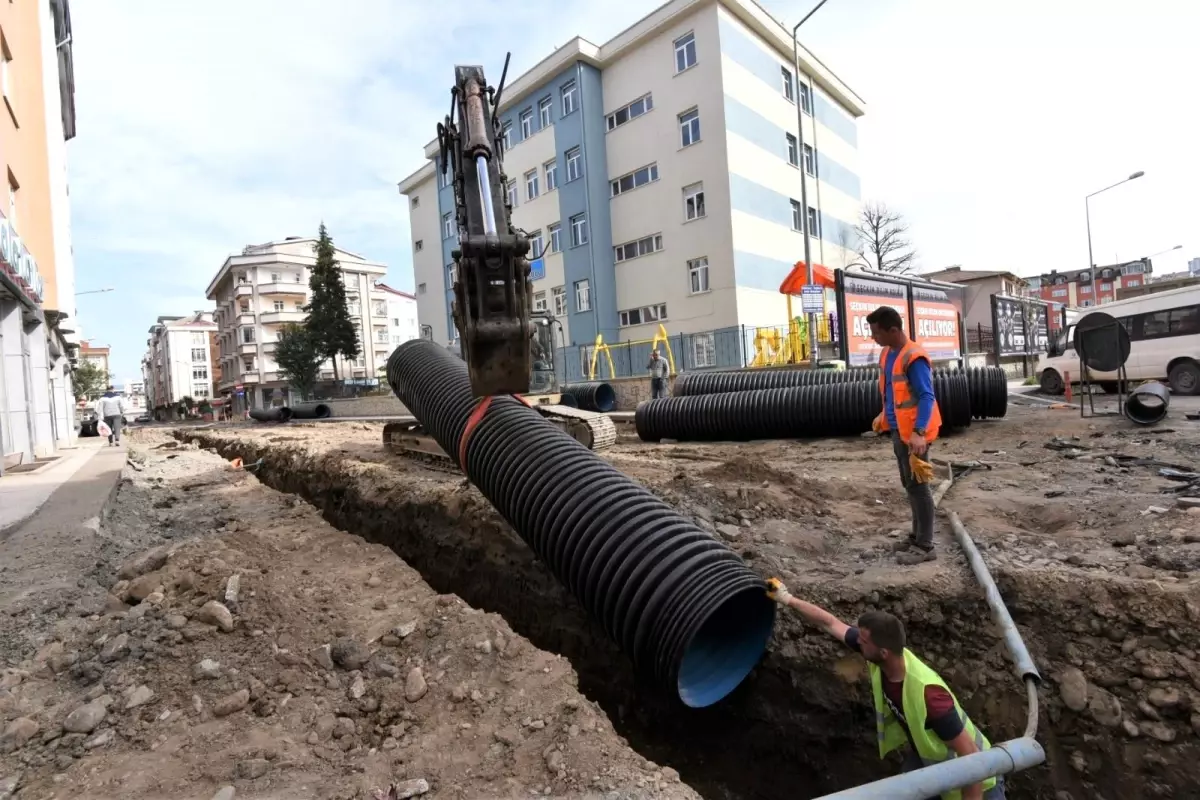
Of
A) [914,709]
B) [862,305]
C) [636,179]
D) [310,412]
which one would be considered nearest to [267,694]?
[914,709]

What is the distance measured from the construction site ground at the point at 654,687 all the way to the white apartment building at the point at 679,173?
16.2 m

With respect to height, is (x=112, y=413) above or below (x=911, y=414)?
above

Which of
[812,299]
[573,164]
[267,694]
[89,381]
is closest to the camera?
[267,694]

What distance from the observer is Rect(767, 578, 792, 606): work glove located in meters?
3.40

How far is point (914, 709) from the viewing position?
280 cm

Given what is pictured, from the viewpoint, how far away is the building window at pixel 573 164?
86.5ft

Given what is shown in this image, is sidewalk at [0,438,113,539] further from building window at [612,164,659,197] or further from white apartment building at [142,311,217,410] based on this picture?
white apartment building at [142,311,217,410]

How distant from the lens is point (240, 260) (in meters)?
58.0

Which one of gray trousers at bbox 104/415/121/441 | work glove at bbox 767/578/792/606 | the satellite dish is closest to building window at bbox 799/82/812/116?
the satellite dish

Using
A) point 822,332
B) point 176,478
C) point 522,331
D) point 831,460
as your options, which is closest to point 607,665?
point 522,331

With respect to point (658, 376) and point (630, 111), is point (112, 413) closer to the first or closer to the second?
point (658, 376)

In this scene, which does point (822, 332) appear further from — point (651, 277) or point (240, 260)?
point (240, 260)

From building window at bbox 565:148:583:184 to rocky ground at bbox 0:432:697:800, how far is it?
2391cm

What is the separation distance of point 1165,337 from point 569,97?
2078cm
